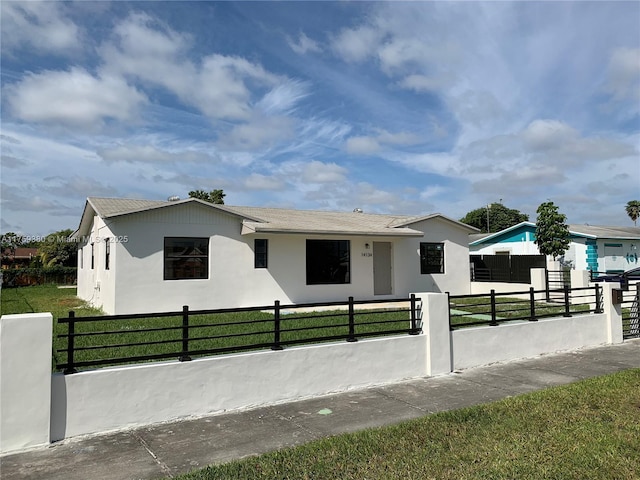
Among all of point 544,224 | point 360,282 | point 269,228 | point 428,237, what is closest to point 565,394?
point 269,228

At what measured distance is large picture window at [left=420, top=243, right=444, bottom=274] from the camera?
693 inches

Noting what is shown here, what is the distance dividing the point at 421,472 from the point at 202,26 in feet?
34.5

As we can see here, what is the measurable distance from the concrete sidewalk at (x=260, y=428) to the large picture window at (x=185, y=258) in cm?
820

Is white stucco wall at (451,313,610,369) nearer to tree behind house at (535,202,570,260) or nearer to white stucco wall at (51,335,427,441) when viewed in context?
white stucco wall at (51,335,427,441)

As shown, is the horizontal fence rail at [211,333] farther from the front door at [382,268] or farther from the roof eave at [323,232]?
the front door at [382,268]

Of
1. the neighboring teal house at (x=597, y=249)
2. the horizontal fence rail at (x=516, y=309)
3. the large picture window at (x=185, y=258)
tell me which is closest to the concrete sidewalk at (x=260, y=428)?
the horizontal fence rail at (x=516, y=309)

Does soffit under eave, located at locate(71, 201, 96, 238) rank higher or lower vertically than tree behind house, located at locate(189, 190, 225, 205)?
lower

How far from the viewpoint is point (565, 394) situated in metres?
5.97

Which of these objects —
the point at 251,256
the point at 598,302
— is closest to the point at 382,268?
the point at 251,256

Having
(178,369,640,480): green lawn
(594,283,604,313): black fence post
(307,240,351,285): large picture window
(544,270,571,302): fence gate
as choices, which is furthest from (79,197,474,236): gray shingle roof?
(178,369,640,480): green lawn

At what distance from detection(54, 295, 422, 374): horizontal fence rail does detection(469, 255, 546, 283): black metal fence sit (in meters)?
9.57

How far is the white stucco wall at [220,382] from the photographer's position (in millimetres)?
4809

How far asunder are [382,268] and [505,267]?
6.28 metres

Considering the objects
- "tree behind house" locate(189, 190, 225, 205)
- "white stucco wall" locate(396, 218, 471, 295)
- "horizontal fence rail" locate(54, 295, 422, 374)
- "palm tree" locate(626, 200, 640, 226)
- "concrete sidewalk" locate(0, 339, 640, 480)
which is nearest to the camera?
"concrete sidewalk" locate(0, 339, 640, 480)
